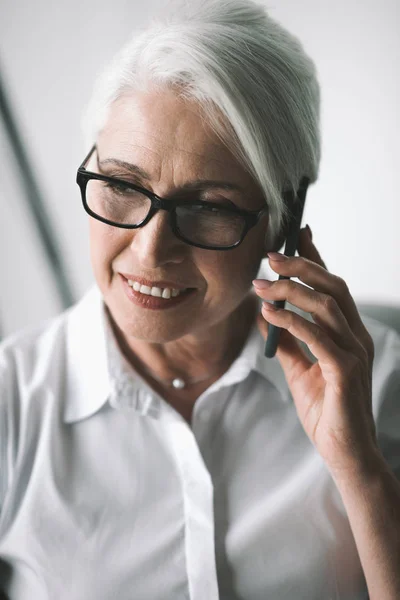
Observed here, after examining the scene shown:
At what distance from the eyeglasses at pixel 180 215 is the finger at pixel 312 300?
124mm

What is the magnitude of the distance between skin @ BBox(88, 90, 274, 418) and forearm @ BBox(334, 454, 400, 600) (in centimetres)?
46

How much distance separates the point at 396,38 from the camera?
166 centimetres

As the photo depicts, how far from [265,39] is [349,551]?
1.09 meters

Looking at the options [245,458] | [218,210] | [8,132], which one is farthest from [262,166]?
[8,132]

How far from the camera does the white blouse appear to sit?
47.0 inches

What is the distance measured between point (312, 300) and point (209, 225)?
0.26 meters

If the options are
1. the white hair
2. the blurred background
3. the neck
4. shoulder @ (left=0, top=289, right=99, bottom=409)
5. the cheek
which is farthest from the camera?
the blurred background

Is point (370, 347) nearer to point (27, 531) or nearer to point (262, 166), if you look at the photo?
point (262, 166)

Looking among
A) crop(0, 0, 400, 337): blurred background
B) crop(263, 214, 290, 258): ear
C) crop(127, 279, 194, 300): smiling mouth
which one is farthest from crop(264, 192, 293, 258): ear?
crop(0, 0, 400, 337): blurred background

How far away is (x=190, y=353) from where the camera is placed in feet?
4.81

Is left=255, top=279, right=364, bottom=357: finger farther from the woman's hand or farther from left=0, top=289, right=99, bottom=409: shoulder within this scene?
left=0, top=289, right=99, bottom=409: shoulder

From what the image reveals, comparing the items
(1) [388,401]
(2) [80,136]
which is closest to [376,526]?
(1) [388,401]

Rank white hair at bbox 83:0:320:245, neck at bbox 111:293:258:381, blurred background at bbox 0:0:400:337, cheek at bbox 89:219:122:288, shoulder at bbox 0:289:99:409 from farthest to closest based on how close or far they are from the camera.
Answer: blurred background at bbox 0:0:400:337 < neck at bbox 111:293:258:381 < shoulder at bbox 0:289:99:409 < cheek at bbox 89:219:122:288 < white hair at bbox 83:0:320:245

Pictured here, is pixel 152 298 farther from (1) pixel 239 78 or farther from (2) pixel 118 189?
(1) pixel 239 78
